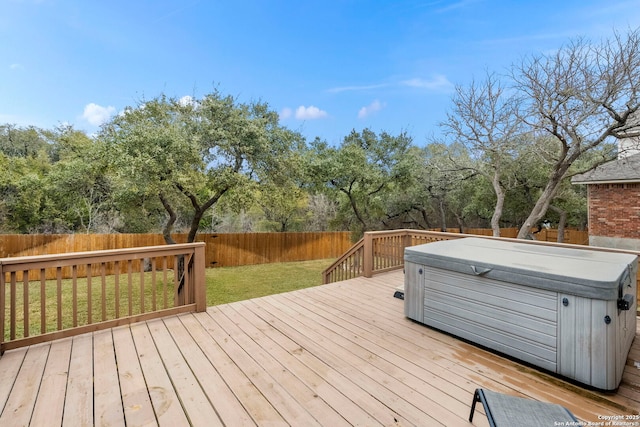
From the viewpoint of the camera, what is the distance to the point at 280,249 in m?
14.2

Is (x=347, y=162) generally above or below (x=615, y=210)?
above

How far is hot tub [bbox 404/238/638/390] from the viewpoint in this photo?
217 centimetres

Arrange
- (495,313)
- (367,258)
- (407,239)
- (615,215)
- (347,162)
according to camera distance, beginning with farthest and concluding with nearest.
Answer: (347,162), (615,215), (407,239), (367,258), (495,313)

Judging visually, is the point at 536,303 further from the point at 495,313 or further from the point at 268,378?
the point at 268,378

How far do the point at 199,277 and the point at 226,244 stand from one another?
31.6 ft

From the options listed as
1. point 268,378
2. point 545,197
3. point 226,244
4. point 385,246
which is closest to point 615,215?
point 545,197

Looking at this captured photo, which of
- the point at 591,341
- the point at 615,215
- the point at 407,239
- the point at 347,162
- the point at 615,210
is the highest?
the point at 347,162

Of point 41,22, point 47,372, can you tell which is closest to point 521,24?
point 47,372

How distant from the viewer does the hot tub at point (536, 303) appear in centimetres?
217

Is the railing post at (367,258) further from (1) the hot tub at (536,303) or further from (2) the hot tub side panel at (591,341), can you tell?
(2) the hot tub side panel at (591,341)

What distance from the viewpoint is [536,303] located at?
246 centimetres

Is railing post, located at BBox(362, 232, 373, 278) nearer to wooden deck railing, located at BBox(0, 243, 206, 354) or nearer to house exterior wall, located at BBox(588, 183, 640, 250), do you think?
wooden deck railing, located at BBox(0, 243, 206, 354)

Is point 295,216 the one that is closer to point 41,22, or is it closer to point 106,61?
point 106,61

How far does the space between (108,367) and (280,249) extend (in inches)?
463
